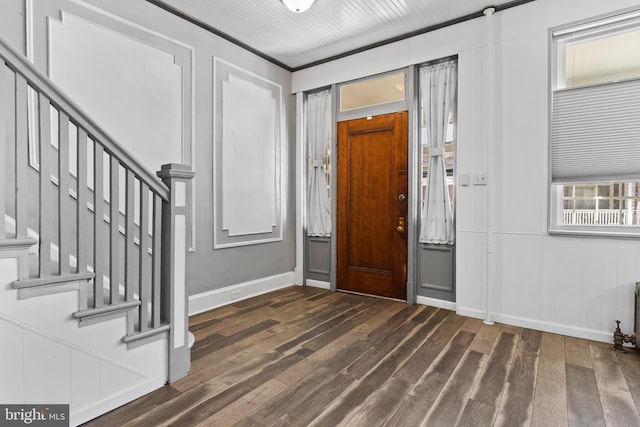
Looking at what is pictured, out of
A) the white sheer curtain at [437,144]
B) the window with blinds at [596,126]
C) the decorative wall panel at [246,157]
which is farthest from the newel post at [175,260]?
the window with blinds at [596,126]

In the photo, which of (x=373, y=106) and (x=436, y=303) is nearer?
(x=436, y=303)

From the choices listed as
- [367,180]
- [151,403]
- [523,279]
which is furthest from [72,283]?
[523,279]

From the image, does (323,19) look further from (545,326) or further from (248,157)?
(545,326)

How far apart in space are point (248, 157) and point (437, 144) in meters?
2.11

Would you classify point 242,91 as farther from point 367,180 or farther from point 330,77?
point 367,180

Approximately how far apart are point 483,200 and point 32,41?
3.83 m

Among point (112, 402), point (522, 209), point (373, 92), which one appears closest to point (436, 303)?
point (522, 209)

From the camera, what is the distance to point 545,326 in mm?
2967

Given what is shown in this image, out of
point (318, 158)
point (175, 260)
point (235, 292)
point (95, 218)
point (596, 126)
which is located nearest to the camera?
point (95, 218)

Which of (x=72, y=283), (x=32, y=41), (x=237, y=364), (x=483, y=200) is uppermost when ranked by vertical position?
(x=32, y=41)

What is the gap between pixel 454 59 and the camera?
11.4 ft

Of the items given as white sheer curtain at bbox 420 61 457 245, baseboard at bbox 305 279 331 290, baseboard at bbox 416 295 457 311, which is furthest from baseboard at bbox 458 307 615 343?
baseboard at bbox 305 279 331 290

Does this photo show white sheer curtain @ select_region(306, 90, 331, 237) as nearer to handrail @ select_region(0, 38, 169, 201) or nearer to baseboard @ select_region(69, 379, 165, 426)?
handrail @ select_region(0, 38, 169, 201)

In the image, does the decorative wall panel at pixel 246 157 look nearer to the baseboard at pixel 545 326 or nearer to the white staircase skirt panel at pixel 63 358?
the white staircase skirt panel at pixel 63 358
